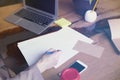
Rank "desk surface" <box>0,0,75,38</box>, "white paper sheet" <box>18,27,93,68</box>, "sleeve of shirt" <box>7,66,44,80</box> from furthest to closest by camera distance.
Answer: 1. "desk surface" <box>0,0,75,38</box>
2. "white paper sheet" <box>18,27,93,68</box>
3. "sleeve of shirt" <box>7,66,44,80</box>

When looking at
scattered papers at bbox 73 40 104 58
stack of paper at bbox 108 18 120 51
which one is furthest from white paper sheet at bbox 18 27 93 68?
stack of paper at bbox 108 18 120 51

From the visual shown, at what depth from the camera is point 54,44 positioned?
1103 mm

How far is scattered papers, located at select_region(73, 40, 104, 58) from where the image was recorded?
104 centimetres

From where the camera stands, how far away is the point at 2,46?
57.4 inches

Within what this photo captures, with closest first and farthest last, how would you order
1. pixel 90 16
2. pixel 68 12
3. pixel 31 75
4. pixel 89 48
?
pixel 31 75
pixel 89 48
pixel 90 16
pixel 68 12

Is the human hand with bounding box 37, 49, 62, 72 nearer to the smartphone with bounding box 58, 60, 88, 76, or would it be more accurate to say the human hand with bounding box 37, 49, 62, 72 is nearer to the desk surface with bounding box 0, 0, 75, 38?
the smartphone with bounding box 58, 60, 88, 76

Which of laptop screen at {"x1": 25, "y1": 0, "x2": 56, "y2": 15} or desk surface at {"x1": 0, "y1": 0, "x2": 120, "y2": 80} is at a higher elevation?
laptop screen at {"x1": 25, "y1": 0, "x2": 56, "y2": 15}

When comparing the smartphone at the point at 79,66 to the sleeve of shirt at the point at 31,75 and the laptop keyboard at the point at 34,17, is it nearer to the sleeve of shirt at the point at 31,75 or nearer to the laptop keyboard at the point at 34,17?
the sleeve of shirt at the point at 31,75

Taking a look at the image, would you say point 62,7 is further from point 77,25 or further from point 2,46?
point 2,46

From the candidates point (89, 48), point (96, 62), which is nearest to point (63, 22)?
point (89, 48)

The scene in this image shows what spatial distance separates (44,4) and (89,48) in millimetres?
445

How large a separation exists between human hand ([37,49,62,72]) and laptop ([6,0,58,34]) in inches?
9.2

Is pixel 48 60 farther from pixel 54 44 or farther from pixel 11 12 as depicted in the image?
pixel 11 12

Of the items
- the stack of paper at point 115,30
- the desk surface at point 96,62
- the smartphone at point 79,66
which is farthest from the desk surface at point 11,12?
→ the smartphone at point 79,66
